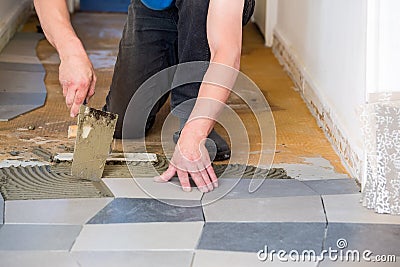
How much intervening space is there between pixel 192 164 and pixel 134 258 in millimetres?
301

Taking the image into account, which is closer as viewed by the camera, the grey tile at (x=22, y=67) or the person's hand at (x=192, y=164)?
the person's hand at (x=192, y=164)

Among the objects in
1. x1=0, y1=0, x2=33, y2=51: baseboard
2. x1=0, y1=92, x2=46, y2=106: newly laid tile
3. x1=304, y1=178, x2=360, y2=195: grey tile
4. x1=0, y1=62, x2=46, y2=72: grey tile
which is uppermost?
x1=304, y1=178, x2=360, y2=195: grey tile

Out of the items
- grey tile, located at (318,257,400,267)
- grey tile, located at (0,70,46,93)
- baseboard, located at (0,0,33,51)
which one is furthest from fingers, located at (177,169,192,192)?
baseboard, located at (0,0,33,51)

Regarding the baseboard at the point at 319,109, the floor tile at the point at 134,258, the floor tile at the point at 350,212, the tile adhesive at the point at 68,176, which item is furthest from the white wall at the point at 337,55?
the floor tile at the point at 134,258

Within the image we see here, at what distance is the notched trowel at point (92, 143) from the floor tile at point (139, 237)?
0.26 metres

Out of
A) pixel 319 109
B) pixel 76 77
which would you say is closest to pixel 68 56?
pixel 76 77

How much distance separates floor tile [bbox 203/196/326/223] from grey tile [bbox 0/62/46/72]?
146 cm

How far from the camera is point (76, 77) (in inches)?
57.2

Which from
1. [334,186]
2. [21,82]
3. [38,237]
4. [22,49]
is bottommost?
[22,49]

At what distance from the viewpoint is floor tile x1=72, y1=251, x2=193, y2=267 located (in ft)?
3.91

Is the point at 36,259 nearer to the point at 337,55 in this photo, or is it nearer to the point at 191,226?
the point at 191,226

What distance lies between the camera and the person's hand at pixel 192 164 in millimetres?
1429

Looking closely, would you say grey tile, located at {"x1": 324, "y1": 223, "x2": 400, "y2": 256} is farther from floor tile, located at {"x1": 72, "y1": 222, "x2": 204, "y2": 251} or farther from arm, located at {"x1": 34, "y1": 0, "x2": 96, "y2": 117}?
arm, located at {"x1": 34, "y1": 0, "x2": 96, "y2": 117}
